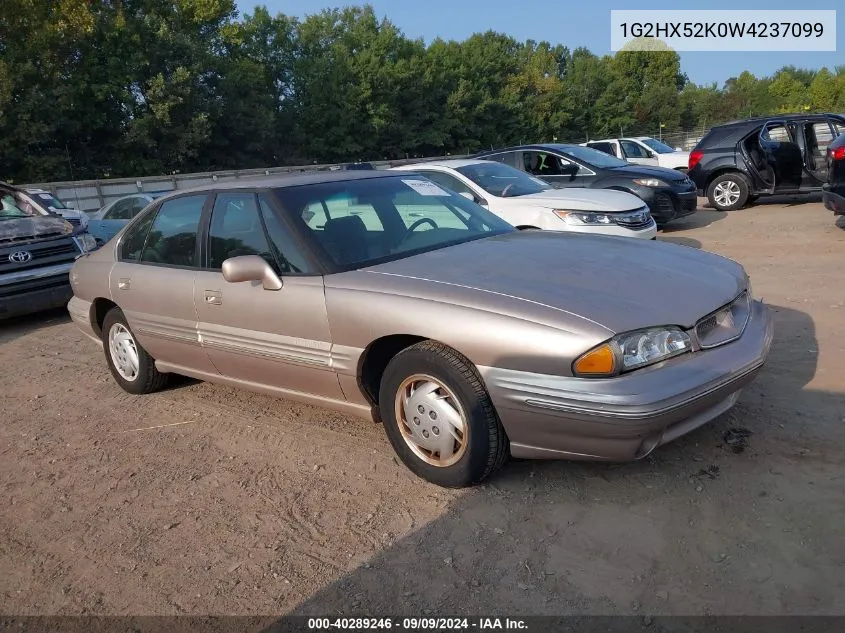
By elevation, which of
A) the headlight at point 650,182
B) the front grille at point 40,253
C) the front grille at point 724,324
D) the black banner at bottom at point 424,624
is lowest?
the black banner at bottom at point 424,624

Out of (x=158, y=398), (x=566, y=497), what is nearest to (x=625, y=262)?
(x=566, y=497)

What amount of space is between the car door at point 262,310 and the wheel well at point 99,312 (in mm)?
1468

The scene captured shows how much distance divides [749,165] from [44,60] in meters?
32.7

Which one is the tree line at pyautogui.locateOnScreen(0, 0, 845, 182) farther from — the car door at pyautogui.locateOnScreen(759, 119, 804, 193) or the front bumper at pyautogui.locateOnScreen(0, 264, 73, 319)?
the car door at pyautogui.locateOnScreen(759, 119, 804, 193)

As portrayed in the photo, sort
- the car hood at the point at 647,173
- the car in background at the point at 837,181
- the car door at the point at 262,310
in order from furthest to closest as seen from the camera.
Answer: the car hood at the point at 647,173 → the car in background at the point at 837,181 → the car door at the point at 262,310

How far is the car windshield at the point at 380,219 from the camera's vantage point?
3.84 m

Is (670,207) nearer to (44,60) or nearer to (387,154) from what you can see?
(44,60)

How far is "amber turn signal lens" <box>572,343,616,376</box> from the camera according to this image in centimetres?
282

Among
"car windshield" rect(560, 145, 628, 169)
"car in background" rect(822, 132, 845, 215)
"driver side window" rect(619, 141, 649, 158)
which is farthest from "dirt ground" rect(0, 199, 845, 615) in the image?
"driver side window" rect(619, 141, 649, 158)

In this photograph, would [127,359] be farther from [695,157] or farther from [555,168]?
[695,157]

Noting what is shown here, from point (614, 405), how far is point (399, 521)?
1.10 m

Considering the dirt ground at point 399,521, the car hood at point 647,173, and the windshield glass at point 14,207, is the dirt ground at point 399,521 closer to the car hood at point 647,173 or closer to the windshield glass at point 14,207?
the windshield glass at point 14,207

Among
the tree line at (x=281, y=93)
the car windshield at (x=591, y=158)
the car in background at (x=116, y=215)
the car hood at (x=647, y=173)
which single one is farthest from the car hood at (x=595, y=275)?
the tree line at (x=281, y=93)

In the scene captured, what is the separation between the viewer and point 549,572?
268cm
